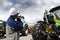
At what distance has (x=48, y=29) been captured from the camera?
12617mm

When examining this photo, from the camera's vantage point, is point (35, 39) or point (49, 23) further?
point (35, 39)

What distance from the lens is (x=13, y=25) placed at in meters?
6.95

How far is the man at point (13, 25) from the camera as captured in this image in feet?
22.7

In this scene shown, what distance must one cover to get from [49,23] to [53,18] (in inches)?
14.0

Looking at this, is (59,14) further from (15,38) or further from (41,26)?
(15,38)

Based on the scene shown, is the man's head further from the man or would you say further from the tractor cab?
the tractor cab

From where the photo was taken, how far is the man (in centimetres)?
691

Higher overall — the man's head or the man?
the man's head

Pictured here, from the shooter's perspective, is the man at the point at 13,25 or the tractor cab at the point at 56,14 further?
the tractor cab at the point at 56,14

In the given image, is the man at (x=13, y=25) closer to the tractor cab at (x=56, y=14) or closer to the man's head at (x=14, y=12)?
the man's head at (x=14, y=12)

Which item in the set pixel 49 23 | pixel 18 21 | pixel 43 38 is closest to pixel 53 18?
pixel 49 23

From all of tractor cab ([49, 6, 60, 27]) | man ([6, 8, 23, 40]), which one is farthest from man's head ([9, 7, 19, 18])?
tractor cab ([49, 6, 60, 27])

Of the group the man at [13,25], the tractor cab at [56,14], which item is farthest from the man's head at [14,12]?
the tractor cab at [56,14]

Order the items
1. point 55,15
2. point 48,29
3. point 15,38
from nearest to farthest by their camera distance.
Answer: point 15,38, point 48,29, point 55,15
